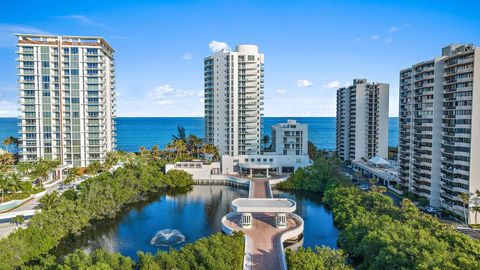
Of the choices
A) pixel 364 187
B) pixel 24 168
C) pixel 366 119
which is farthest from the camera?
pixel 366 119

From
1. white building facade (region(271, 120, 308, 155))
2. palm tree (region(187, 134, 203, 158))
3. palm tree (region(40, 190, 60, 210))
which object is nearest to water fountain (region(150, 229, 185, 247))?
palm tree (region(40, 190, 60, 210))

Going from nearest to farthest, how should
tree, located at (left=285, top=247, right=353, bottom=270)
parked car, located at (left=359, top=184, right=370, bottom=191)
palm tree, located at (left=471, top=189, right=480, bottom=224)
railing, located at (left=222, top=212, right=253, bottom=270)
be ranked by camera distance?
tree, located at (left=285, top=247, right=353, bottom=270) → railing, located at (left=222, top=212, right=253, bottom=270) → palm tree, located at (left=471, top=189, right=480, bottom=224) → parked car, located at (left=359, top=184, right=370, bottom=191)

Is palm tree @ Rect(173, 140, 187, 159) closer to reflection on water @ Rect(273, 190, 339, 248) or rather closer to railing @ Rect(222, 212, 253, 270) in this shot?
reflection on water @ Rect(273, 190, 339, 248)

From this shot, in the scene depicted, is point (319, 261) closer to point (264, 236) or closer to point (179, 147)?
point (264, 236)

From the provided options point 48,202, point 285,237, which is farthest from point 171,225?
point 285,237

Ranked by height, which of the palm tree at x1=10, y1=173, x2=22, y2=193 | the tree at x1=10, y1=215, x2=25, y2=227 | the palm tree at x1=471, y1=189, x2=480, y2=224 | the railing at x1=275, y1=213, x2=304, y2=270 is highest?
the palm tree at x1=10, y1=173, x2=22, y2=193

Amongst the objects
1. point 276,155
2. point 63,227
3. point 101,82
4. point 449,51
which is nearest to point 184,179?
point 276,155

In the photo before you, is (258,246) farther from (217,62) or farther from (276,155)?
(217,62)
